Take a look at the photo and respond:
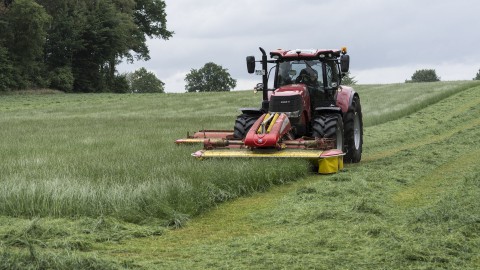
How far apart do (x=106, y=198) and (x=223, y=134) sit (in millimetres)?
6421

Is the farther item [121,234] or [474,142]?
[474,142]

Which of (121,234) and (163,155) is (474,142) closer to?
(163,155)

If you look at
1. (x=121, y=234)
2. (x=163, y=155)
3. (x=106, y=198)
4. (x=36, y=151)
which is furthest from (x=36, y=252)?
(x=36, y=151)

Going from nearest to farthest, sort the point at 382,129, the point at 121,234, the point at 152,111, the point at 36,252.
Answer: the point at 36,252 < the point at 121,234 < the point at 382,129 < the point at 152,111

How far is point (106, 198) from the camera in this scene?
7402 millimetres

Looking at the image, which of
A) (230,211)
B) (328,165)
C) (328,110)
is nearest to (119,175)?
(230,211)

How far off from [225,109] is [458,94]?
438 inches

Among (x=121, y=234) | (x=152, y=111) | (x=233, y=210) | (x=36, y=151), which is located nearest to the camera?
(x=121, y=234)

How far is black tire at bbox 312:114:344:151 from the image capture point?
1184 centimetres

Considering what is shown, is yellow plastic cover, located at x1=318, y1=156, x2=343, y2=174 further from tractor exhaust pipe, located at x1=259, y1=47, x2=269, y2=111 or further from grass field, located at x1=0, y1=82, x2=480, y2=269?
tractor exhaust pipe, located at x1=259, y1=47, x2=269, y2=111

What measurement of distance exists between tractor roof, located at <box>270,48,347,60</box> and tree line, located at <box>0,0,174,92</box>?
1569 inches

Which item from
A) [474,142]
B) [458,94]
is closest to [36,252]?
[474,142]

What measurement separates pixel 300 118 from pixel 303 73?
1.14m

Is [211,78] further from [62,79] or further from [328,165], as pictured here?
[328,165]
